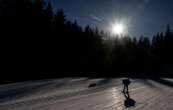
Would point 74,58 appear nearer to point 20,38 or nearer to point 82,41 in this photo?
point 82,41

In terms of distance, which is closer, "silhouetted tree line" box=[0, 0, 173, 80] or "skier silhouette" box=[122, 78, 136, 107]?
"skier silhouette" box=[122, 78, 136, 107]

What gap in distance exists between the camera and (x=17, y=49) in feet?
89.5

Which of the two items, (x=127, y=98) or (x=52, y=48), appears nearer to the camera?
(x=127, y=98)

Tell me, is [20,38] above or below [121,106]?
above

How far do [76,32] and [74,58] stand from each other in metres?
5.86

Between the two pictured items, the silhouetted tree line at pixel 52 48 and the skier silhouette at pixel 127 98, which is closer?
the skier silhouette at pixel 127 98

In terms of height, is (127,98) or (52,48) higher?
(52,48)

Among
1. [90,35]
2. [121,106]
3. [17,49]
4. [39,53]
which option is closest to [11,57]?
[17,49]

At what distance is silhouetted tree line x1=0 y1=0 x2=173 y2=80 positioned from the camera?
89.1 ft

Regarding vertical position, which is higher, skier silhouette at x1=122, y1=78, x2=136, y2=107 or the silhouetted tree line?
the silhouetted tree line

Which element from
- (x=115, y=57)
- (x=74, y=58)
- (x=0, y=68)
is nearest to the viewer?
(x=0, y=68)

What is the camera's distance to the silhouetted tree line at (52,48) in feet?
89.1

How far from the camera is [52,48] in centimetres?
3178

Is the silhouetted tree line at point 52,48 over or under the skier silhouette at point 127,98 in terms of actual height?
over
